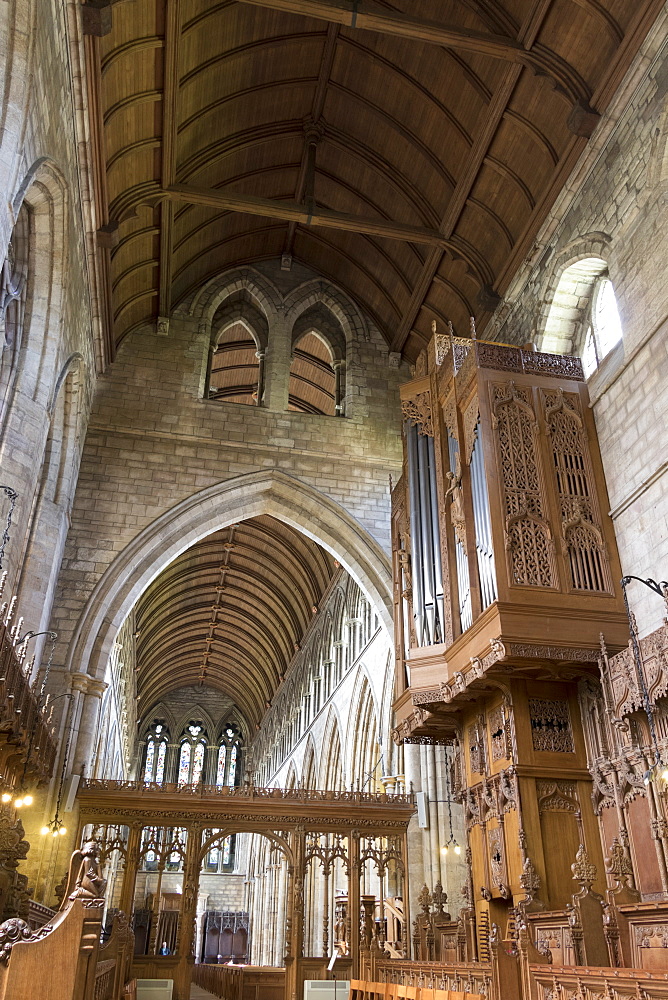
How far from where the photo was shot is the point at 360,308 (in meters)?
18.4

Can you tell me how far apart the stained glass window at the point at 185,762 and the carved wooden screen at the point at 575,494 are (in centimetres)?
3372

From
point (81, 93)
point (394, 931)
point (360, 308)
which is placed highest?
point (360, 308)

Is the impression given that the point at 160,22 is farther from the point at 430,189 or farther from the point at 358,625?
the point at 358,625

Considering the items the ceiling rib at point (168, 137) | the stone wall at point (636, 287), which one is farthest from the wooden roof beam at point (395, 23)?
the stone wall at point (636, 287)

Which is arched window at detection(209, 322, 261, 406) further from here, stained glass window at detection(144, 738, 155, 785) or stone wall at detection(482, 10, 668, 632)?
stained glass window at detection(144, 738, 155, 785)

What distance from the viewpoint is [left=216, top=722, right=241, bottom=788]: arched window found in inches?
1614

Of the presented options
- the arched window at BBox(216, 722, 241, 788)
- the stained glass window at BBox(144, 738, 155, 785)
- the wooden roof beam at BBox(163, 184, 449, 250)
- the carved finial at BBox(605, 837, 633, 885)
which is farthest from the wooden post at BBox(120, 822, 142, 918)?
the arched window at BBox(216, 722, 241, 788)

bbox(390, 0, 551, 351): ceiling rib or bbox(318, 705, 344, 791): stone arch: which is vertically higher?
bbox(390, 0, 551, 351): ceiling rib

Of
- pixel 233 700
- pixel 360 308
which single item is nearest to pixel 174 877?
pixel 233 700

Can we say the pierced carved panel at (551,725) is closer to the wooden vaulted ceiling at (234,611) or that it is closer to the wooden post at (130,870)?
the wooden post at (130,870)

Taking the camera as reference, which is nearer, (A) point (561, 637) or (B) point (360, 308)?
(A) point (561, 637)

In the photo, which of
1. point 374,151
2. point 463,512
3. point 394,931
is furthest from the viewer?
point 374,151

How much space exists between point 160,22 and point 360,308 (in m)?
7.71

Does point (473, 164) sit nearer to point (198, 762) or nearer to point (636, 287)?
point (636, 287)
